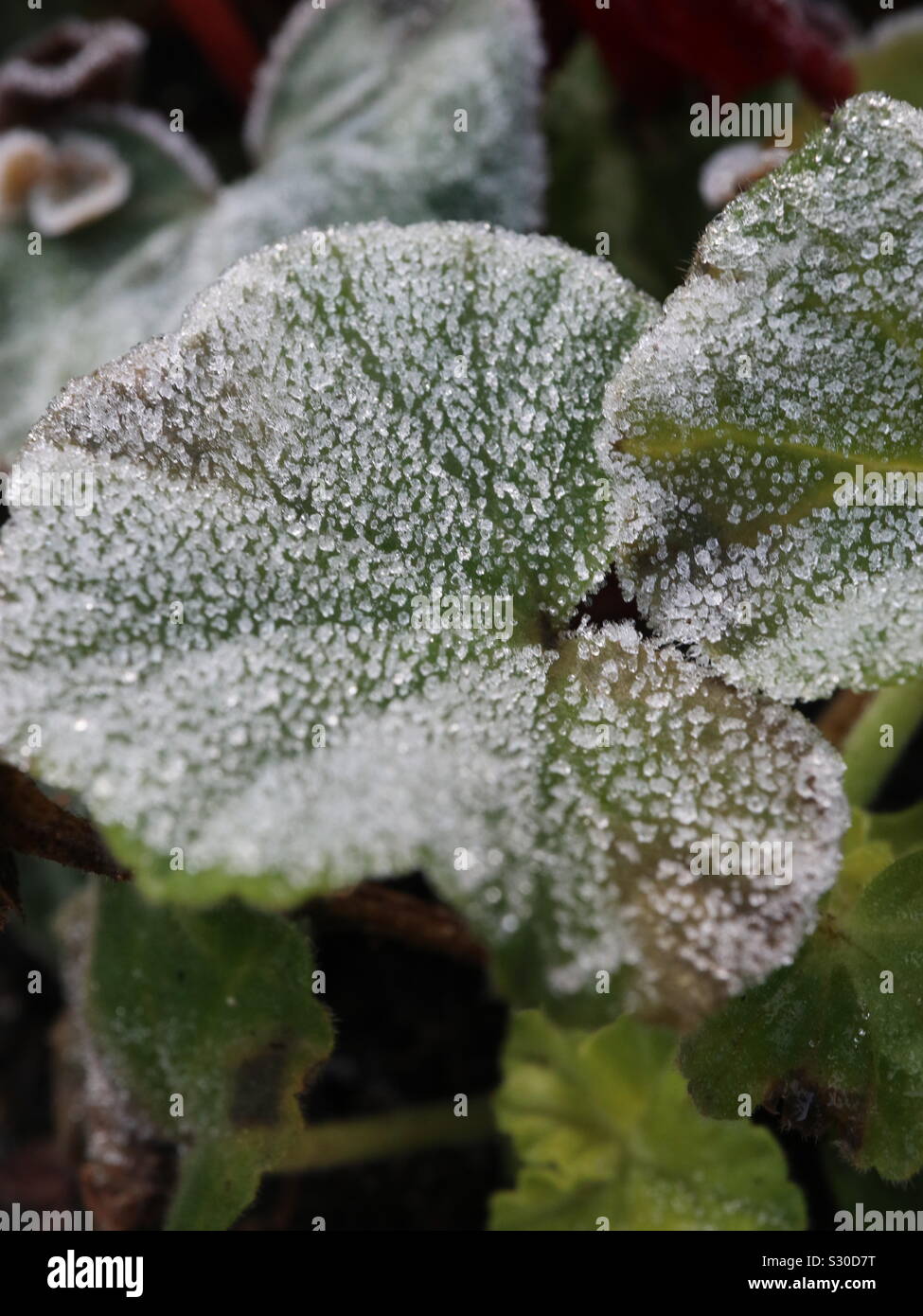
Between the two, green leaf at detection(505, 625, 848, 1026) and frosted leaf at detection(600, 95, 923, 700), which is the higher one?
frosted leaf at detection(600, 95, 923, 700)

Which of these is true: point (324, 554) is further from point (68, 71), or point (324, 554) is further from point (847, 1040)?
point (68, 71)

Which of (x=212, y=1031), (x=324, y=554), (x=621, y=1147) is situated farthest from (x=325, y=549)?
(x=621, y=1147)

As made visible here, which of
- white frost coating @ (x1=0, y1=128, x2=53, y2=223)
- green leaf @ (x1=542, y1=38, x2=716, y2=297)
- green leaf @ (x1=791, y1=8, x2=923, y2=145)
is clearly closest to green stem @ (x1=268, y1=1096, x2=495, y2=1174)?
green leaf @ (x1=542, y1=38, x2=716, y2=297)

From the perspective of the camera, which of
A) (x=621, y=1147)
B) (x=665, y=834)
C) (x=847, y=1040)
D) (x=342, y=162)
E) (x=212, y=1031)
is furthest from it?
(x=342, y=162)

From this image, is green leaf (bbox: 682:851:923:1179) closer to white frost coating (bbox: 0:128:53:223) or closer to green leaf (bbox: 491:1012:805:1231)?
green leaf (bbox: 491:1012:805:1231)
